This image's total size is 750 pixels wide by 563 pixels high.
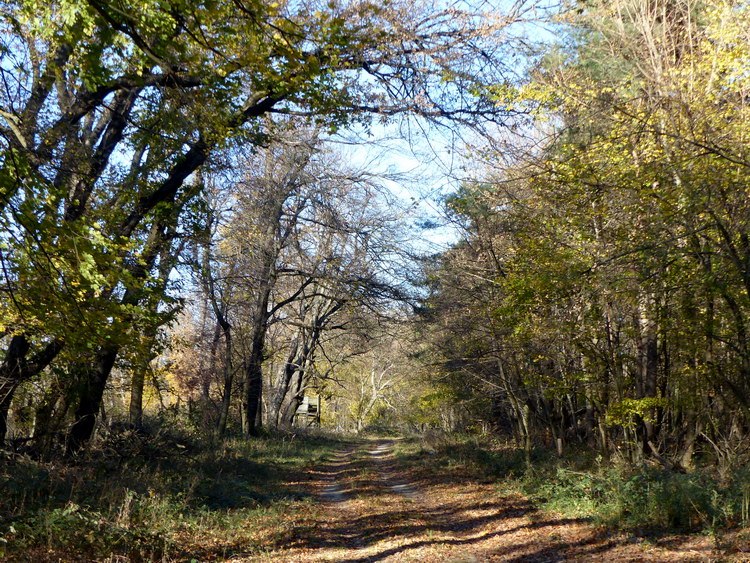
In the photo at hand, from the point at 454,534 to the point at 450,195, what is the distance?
389 inches

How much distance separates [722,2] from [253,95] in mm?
7618

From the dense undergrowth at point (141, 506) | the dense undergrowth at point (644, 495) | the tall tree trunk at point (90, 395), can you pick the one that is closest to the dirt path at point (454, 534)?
the dense undergrowth at point (644, 495)

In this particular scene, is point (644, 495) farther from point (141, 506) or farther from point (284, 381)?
point (284, 381)

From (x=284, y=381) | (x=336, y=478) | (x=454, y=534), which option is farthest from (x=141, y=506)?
(x=284, y=381)

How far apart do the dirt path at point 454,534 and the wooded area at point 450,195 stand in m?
1.60

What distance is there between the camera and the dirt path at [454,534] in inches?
289

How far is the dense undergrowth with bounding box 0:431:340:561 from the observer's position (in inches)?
251

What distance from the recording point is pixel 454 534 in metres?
9.03

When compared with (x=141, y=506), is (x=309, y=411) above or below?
above

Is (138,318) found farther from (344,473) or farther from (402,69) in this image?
(344,473)

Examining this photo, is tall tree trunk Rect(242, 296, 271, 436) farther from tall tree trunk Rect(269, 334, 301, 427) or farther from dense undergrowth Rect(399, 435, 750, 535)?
dense undergrowth Rect(399, 435, 750, 535)

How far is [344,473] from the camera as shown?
17.4 metres

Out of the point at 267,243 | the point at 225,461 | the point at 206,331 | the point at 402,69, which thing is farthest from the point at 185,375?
the point at 402,69

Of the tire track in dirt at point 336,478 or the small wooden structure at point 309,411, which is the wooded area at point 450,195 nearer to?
the tire track in dirt at point 336,478
